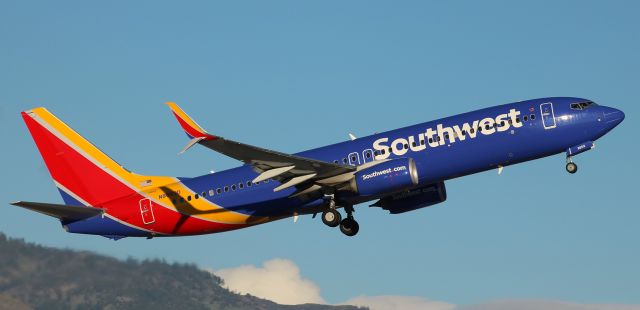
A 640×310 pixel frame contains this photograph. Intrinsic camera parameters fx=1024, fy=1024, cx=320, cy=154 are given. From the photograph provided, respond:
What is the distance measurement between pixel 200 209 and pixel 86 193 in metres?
7.58

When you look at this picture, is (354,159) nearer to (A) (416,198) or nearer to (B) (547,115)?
(A) (416,198)

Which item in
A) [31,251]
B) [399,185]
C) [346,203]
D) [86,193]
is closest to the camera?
[399,185]

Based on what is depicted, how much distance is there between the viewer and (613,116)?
4969 cm

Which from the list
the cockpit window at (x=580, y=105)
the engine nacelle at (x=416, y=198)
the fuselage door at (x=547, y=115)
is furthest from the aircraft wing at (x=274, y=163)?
the cockpit window at (x=580, y=105)

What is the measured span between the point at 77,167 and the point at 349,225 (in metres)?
16.1

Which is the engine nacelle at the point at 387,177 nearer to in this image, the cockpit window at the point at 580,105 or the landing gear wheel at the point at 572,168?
the landing gear wheel at the point at 572,168

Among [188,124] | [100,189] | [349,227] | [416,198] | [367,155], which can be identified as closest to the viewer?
[188,124]

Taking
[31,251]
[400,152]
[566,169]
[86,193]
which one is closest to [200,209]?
[86,193]

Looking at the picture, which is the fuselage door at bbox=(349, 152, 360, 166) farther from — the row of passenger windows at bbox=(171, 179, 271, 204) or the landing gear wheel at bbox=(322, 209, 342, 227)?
the row of passenger windows at bbox=(171, 179, 271, 204)

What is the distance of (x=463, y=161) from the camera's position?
49.5m

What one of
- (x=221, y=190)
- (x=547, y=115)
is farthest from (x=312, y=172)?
(x=547, y=115)

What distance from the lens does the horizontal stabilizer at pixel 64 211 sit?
5259 cm

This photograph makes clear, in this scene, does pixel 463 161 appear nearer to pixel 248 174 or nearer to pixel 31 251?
pixel 248 174

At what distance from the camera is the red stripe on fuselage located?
5497cm
